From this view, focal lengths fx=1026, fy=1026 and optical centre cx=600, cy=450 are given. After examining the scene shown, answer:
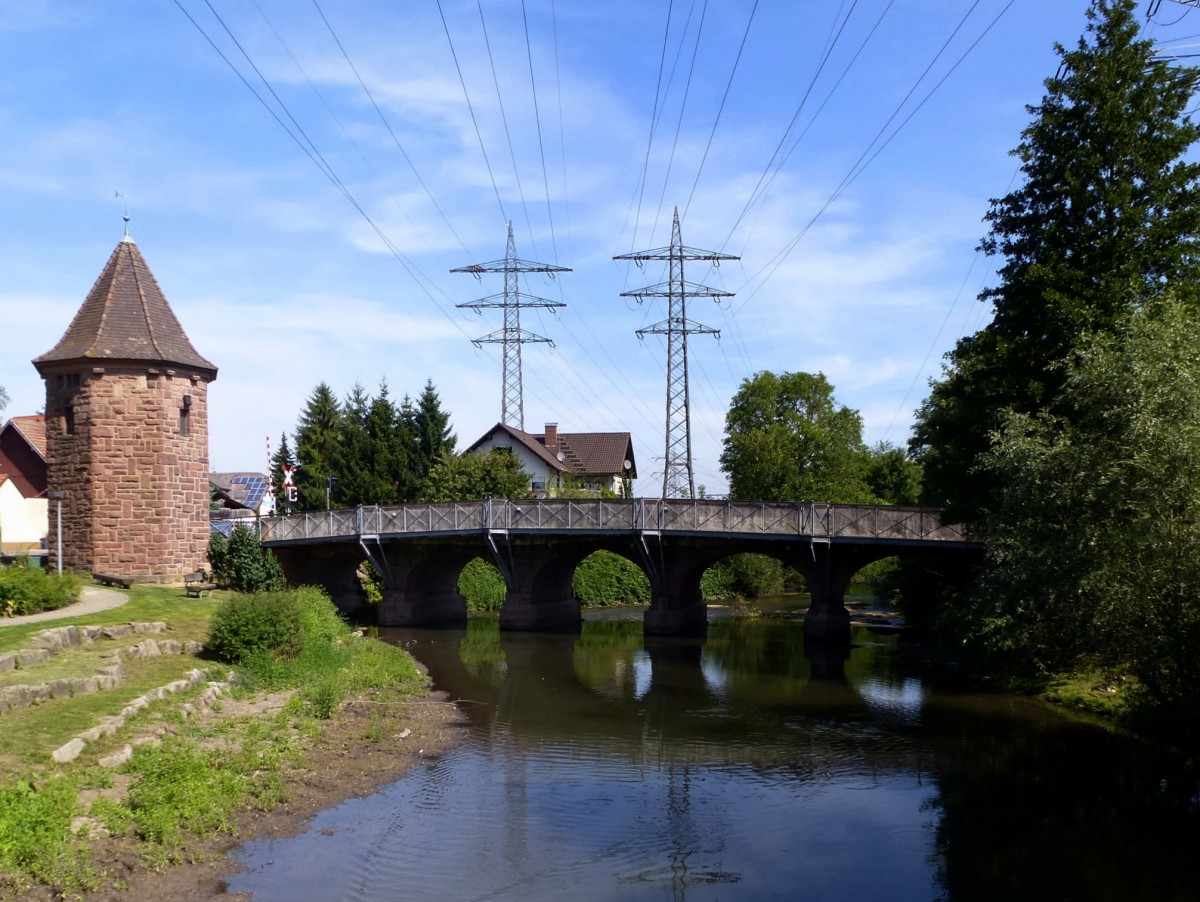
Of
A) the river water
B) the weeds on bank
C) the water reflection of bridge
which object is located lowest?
the water reflection of bridge

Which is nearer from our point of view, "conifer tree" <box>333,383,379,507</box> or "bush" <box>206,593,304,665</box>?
"bush" <box>206,593,304,665</box>

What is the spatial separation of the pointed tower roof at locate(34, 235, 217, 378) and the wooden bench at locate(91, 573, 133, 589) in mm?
6498

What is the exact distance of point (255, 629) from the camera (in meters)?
23.0

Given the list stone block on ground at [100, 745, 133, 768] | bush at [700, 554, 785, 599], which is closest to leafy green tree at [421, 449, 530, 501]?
bush at [700, 554, 785, 599]

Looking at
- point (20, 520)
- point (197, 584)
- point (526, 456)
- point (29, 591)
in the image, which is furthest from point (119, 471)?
point (526, 456)

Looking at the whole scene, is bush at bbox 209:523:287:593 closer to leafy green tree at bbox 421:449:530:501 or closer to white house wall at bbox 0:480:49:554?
white house wall at bbox 0:480:49:554

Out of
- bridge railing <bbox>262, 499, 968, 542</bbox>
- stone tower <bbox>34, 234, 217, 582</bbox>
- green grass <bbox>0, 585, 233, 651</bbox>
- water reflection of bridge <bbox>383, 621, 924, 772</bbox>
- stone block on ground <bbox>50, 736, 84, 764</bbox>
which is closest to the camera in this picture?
stone block on ground <bbox>50, 736, 84, 764</bbox>

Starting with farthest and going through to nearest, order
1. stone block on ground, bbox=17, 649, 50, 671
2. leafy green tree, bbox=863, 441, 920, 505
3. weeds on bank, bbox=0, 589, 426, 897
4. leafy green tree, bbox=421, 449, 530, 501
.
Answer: leafy green tree, bbox=863, 441, 920, 505, leafy green tree, bbox=421, 449, 530, 501, stone block on ground, bbox=17, 649, 50, 671, weeds on bank, bbox=0, 589, 426, 897

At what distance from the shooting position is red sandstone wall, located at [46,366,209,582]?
31.0 m

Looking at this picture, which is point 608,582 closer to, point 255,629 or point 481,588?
point 481,588

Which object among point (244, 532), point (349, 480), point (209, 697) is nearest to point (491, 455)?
point (349, 480)

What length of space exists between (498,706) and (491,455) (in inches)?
1009

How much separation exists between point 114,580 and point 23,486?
12.0 metres

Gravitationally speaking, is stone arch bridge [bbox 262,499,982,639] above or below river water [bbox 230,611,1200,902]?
above
